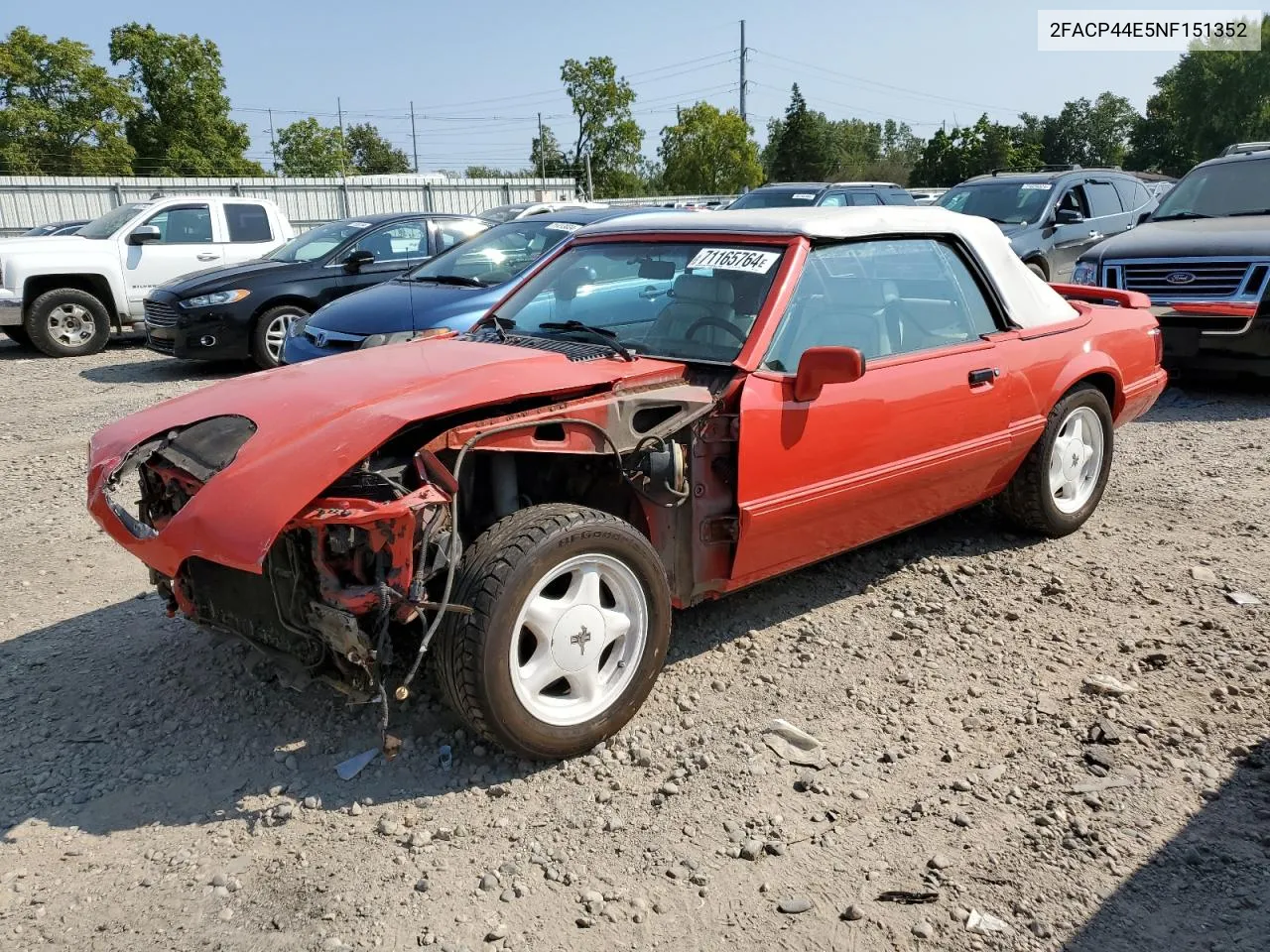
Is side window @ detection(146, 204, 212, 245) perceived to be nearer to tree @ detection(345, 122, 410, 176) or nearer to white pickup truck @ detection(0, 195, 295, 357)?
white pickup truck @ detection(0, 195, 295, 357)

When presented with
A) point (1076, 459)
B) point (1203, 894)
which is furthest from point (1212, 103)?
point (1203, 894)

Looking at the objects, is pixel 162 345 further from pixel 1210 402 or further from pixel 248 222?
pixel 1210 402

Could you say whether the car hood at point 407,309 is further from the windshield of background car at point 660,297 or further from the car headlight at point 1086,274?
the car headlight at point 1086,274

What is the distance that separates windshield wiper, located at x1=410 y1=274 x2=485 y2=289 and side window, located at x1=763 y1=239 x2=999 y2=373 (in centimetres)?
452

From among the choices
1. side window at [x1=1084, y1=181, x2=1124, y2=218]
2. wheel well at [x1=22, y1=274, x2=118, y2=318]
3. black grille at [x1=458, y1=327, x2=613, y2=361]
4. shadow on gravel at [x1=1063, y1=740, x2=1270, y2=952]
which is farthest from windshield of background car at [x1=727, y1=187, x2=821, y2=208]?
shadow on gravel at [x1=1063, y1=740, x2=1270, y2=952]

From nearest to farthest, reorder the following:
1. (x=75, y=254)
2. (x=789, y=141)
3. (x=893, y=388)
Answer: (x=893, y=388), (x=75, y=254), (x=789, y=141)

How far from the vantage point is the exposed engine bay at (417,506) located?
2844 mm

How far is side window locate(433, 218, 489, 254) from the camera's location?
10.9 m

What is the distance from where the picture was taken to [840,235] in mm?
4020

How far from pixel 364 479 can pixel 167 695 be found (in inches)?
55.8

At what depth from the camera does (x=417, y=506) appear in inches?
110

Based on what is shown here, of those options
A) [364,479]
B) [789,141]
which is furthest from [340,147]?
[364,479]

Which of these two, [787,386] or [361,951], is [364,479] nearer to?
[361,951]

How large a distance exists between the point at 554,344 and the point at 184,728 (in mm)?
1859
